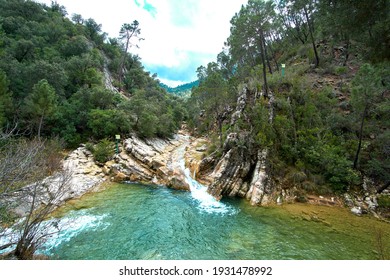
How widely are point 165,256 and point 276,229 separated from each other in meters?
5.21

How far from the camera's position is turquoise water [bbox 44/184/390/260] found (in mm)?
7039

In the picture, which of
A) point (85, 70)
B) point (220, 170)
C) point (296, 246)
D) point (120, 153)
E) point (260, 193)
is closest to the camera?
point (296, 246)

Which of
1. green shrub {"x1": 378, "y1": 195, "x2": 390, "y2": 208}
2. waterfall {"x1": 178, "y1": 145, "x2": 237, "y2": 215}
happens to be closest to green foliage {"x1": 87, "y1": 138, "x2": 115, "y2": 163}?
waterfall {"x1": 178, "y1": 145, "x2": 237, "y2": 215}

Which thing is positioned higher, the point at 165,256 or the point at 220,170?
the point at 220,170

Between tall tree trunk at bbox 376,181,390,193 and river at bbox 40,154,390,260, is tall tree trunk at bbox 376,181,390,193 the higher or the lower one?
the higher one

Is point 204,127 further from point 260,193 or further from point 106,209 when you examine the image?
point 106,209

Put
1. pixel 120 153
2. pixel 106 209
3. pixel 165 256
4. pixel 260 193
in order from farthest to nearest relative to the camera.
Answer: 1. pixel 120 153
2. pixel 260 193
3. pixel 106 209
4. pixel 165 256

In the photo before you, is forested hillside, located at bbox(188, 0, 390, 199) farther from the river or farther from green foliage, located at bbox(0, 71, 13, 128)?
green foliage, located at bbox(0, 71, 13, 128)

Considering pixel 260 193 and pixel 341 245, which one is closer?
pixel 341 245

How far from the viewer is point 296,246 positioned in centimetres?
746

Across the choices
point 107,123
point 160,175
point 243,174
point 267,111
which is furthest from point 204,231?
point 107,123

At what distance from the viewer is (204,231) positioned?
859 centimetres

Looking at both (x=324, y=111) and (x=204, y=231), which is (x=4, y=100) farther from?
(x=324, y=111)

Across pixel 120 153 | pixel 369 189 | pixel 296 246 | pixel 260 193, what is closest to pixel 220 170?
pixel 260 193
